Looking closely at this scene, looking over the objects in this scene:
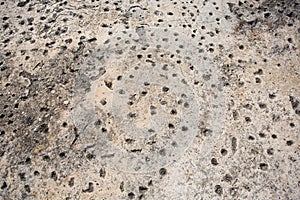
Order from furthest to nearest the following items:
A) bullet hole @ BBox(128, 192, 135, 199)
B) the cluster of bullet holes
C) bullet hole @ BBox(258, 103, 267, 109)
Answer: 1. the cluster of bullet holes
2. bullet hole @ BBox(258, 103, 267, 109)
3. bullet hole @ BBox(128, 192, 135, 199)

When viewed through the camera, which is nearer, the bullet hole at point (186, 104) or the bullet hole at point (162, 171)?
the bullet hole at point (162, 171)

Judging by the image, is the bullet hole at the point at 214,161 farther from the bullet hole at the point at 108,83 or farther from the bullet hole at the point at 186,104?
the bullet hole at the point at 108,83

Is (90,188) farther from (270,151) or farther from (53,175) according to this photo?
(270,151)

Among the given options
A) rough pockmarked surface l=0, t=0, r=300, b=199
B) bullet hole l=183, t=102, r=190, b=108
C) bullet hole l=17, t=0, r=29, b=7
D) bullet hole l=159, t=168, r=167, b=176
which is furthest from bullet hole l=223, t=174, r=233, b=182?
bullet hole l=17, t=0, r=29, b=7

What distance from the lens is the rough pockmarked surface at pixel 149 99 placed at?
A: 1578 mm

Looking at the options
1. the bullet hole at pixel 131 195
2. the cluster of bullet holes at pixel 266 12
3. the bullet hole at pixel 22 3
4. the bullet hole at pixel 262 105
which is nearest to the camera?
the bullet hole at pixel 131 195

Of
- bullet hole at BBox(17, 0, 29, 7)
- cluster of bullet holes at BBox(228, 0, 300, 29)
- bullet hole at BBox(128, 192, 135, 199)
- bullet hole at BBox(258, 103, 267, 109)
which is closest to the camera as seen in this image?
bullet hole at BBox(128, 192, 135, 199)

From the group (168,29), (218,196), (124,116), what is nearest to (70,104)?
(124,116)

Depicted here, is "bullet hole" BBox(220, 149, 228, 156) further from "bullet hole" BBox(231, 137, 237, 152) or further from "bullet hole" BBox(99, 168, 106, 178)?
"bullet hole" BBox(99, 168, 106, 178)

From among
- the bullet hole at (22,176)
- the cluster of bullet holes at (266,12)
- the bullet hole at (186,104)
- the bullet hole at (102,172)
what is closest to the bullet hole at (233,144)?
the bullet hole at (186,104)

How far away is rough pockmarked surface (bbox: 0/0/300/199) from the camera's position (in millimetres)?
1578

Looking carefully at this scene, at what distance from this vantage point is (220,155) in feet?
5.31

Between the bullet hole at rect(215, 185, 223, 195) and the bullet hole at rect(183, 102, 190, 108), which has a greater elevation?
the bullet hole at rect(183, 102, 190, 108)

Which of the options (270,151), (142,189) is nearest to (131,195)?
(142,189)
